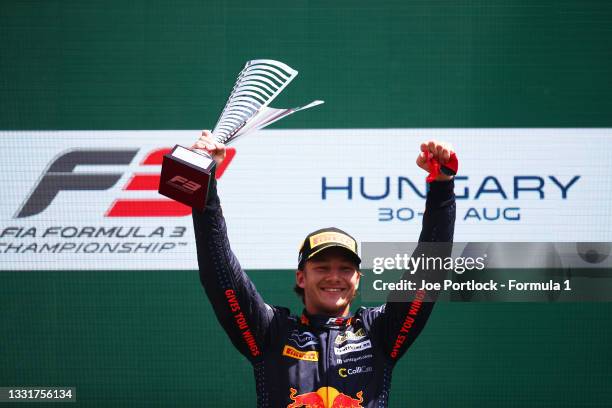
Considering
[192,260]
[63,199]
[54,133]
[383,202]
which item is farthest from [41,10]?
[383,202]

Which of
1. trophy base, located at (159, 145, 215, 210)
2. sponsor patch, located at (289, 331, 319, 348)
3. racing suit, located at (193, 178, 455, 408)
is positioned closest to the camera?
trophy base, located at (159, 145, 215, 210)

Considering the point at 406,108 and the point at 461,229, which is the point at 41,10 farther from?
the point at 461,229

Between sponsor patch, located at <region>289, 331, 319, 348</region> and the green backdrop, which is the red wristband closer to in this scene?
sponsor patch, located at <region>289, 331, 319, 348</region>

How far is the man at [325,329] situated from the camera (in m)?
1.53

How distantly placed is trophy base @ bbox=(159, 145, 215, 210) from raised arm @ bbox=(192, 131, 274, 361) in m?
0.03

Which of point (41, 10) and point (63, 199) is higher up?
point (41, 10)

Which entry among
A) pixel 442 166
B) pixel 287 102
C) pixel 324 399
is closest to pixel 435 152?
pixel 442 166

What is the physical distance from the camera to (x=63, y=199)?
9.36 ft

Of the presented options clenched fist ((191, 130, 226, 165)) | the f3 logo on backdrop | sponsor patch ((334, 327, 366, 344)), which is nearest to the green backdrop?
the f3 logo on backdrop

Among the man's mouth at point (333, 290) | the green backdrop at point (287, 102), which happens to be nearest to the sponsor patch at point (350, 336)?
the man's mouth at point (333, 290)

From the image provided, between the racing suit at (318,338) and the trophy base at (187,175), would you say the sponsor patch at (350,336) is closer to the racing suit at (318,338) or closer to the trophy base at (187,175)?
the racing suit at (318,338)

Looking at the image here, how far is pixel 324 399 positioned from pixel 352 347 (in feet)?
0.42

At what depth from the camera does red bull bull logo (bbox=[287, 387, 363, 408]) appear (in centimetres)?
156

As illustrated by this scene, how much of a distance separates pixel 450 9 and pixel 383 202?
0.78m
